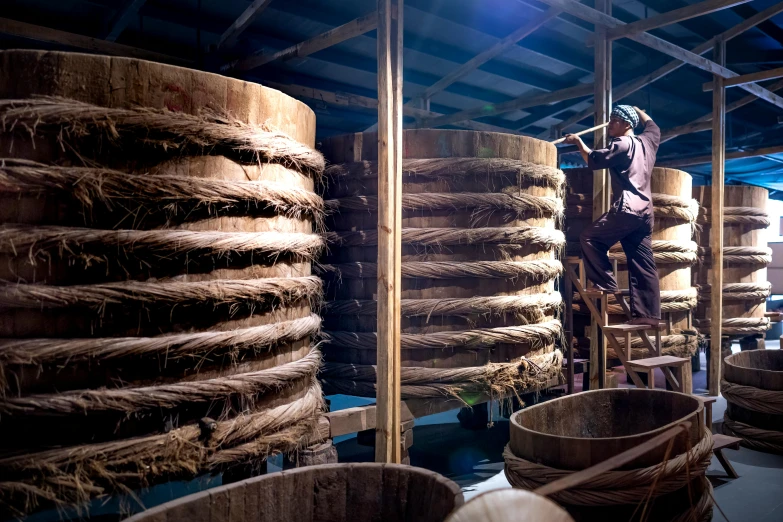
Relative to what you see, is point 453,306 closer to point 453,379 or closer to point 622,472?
point 453,379

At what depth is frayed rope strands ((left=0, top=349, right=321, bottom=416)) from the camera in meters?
2.36

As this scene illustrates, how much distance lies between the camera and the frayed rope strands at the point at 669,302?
559 cm

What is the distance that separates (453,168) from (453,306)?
800mm

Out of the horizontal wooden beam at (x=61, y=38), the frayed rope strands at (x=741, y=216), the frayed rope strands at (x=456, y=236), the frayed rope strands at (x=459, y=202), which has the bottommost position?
the frayed rope strands at (x=456, y=236)

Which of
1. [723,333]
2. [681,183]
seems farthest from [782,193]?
[681,183]

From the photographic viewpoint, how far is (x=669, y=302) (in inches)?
226

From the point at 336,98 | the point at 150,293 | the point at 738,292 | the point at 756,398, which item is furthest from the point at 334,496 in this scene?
the point at 738,292

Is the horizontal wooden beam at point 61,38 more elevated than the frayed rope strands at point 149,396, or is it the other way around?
the horizontal wooden beam at point 61,38

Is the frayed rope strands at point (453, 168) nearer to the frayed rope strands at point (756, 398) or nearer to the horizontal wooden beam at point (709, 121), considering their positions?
the frayed rope strands at point (756, 398)

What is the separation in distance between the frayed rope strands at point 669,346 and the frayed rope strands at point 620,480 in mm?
2974

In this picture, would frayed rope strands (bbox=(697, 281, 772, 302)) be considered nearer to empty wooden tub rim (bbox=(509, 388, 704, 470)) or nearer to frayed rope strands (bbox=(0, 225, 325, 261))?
empty wooden tub rim (bbox=(509, 388, 704, 470))

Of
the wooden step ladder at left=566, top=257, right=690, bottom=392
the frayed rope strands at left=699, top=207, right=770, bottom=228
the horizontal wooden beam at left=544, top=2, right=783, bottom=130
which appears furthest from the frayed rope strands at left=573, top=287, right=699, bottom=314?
the horizontal wooden beam at left=544, top=2, right=783, bottom=130

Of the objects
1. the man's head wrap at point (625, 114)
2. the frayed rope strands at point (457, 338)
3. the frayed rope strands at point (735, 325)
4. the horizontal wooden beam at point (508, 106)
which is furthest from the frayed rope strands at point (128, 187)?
the frayed rope strands at point (735, 325)

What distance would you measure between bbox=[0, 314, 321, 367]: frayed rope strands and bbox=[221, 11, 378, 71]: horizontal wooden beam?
179 centimetres
